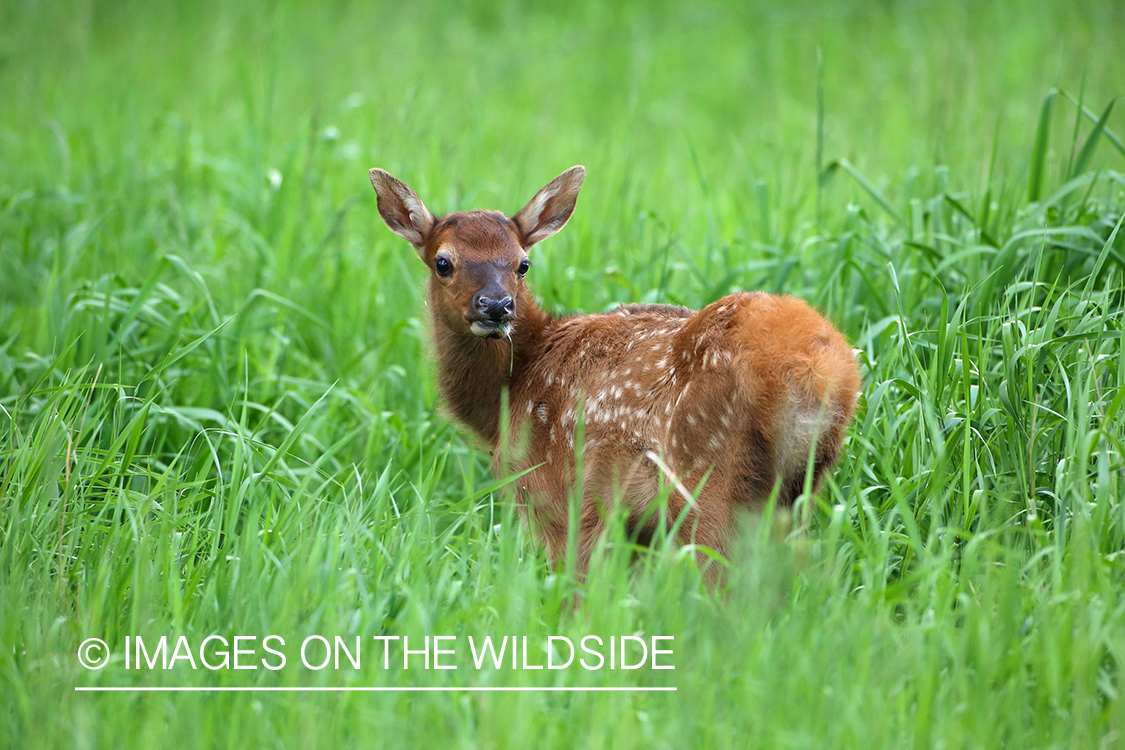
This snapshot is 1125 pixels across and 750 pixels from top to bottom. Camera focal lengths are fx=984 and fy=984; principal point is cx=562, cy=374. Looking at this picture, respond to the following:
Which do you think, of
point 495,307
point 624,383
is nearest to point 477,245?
point 495,307

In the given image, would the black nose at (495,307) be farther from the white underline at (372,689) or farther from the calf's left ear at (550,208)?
the white underline at (372,689)

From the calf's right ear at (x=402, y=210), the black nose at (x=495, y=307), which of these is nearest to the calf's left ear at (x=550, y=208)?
the calf's right ear at (x=402, y=210)

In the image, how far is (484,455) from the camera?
425 centimetres

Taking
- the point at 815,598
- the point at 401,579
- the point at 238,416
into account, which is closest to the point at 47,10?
the point at 238,416

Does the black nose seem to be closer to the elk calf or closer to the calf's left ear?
the elk calf

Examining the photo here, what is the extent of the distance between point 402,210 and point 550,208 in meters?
0.61

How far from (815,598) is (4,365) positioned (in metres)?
3.43

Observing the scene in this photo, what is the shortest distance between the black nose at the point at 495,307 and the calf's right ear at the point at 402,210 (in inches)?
26.6

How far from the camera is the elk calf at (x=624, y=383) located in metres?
2.82

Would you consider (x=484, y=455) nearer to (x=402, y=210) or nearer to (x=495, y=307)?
(x=495, y=307)

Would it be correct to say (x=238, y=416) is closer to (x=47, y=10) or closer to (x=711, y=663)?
(x=711, y=663)

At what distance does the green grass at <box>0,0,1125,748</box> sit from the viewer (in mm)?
2348

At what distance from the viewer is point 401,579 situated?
9.29 feet

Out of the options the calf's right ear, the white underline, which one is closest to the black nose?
the calf's right ear
